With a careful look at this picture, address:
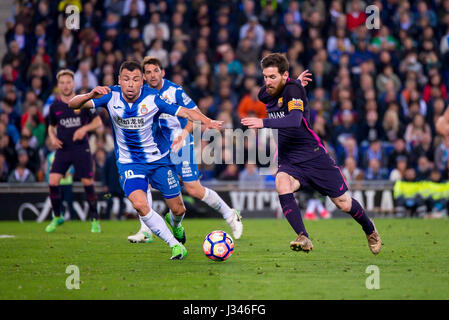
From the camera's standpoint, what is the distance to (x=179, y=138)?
11.1 m

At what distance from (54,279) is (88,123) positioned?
6485 millimetres

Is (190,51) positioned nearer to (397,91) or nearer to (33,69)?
(33,69)

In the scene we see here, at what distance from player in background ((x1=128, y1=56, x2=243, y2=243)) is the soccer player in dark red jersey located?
78.2 inches

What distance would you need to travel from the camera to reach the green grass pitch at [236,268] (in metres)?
6.73

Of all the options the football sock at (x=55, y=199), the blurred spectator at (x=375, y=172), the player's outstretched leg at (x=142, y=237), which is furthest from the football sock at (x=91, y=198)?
the blurred spectator at (x=375, y=172)

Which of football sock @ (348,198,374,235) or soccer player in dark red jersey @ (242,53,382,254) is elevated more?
soccer player in dark red jersey @ (242,53,382,254)

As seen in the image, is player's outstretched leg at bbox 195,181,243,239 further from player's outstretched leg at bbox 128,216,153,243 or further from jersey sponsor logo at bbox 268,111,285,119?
jersey sponsor logo at bbox 268,111,285,119

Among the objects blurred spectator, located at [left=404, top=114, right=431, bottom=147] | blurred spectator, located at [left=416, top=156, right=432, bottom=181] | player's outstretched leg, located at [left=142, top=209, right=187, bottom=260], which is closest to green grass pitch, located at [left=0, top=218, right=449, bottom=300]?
player's outstretched leg, located at [left=142, top=209, right=187, bottom=260]

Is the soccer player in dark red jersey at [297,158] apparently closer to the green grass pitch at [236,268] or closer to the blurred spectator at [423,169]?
the green grass pitch at [236,268]

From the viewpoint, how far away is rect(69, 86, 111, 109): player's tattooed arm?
8.98m

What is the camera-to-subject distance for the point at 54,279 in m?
7.54

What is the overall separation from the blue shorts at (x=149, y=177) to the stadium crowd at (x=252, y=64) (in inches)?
303

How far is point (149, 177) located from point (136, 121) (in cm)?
77
